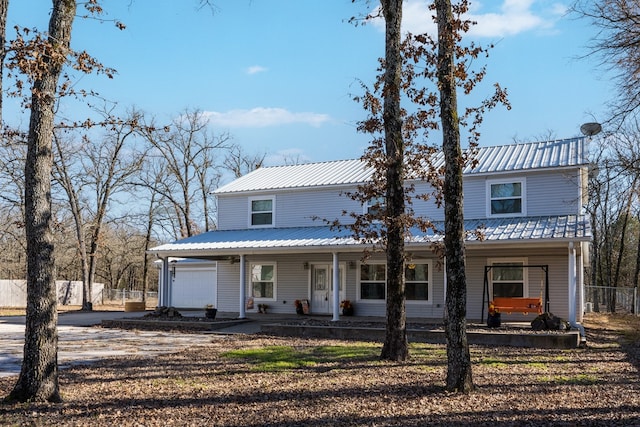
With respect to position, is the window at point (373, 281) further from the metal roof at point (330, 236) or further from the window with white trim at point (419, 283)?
the metal roof at point (330, 236)

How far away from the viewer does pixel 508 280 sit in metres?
19.9

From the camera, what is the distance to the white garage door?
30.5 m

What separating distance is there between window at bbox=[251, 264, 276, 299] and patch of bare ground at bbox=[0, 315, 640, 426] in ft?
36.2

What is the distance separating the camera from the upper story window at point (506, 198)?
19.8 meters

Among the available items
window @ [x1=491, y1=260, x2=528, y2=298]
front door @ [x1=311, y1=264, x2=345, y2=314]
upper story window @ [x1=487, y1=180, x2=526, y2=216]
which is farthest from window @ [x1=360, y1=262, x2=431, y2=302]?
upper story window @ [x1=487, y1=180, x2=526, y2=216]

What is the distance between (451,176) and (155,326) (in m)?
14.2

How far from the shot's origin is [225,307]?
24719 mm

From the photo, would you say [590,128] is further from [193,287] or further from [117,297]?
[117,297]

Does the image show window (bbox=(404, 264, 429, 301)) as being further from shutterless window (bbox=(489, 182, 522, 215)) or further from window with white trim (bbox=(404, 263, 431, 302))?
shutterless window (bbox=(489, 182, 522, 215))

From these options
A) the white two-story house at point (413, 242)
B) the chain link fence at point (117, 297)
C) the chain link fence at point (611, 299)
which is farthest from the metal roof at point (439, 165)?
the chain link fence at point (117, 297)

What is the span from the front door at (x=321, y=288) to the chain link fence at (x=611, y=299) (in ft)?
50.3

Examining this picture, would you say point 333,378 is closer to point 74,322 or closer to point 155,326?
point 155,326

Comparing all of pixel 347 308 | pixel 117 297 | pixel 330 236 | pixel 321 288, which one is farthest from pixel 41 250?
pixel 117 297

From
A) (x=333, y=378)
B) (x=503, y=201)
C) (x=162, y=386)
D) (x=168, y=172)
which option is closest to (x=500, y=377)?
(x=333, y=378)
